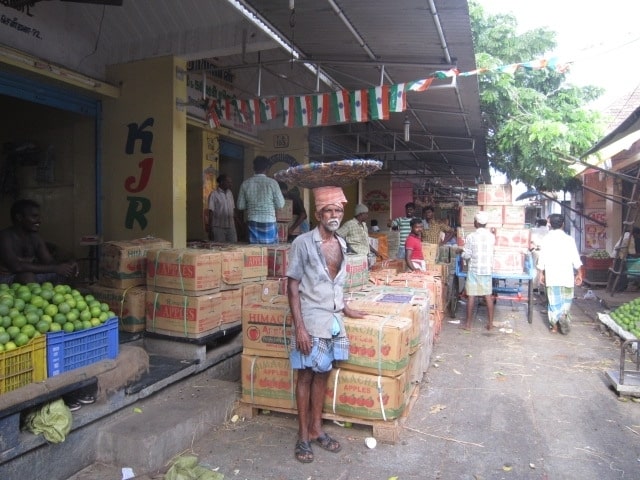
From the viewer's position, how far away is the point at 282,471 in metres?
3.40

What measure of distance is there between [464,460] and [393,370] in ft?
2.75

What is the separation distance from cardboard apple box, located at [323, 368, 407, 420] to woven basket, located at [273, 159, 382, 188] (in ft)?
5.46

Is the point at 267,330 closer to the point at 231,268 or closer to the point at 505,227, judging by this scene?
the point at 231,268

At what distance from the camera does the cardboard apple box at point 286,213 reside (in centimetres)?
983

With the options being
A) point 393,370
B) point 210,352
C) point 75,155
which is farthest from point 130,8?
point 393,370

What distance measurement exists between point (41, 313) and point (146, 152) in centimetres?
412

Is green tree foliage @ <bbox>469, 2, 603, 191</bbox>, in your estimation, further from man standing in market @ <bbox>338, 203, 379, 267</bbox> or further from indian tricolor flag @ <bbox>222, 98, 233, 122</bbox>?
indian tricolor flag @ <bbox>222, 98, 233, 122</bbox>

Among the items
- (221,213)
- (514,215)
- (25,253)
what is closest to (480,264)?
(514,215)

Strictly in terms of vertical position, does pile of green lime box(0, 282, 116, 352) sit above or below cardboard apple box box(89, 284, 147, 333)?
above

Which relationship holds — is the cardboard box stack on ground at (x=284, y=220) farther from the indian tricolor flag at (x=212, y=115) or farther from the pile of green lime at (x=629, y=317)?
the pile of green lime at (x=629, y=317)

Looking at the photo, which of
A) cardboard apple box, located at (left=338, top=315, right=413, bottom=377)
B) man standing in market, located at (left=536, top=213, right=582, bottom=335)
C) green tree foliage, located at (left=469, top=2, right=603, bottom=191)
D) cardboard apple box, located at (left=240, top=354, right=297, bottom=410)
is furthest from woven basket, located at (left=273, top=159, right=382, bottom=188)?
green tree foliage, located at (left=469, top=2, right=603, bottom=191)

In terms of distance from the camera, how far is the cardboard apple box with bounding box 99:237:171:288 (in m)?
5.13

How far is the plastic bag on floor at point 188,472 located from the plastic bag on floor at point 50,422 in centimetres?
77

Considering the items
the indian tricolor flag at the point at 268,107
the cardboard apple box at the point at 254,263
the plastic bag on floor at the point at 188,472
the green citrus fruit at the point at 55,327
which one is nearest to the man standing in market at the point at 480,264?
the cardboard apple box at the point at 254,263
